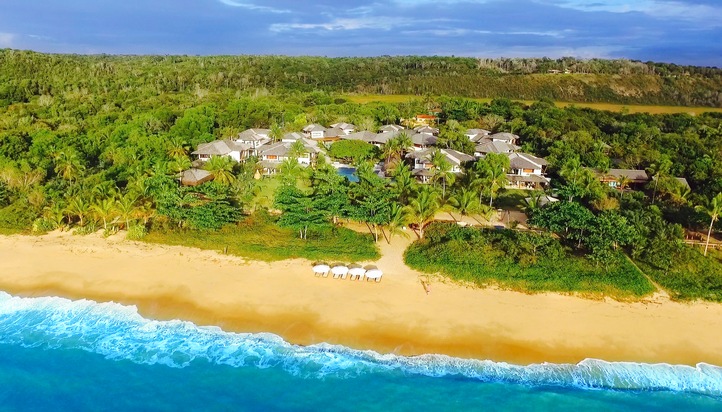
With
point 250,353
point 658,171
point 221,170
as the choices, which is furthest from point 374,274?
point 658,171

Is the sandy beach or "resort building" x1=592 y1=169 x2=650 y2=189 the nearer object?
the sandy beach

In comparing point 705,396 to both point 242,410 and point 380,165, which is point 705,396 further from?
point 380,165

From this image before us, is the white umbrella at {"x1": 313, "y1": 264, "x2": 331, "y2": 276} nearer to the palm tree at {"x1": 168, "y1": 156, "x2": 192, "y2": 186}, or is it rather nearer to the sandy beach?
the sandy beach

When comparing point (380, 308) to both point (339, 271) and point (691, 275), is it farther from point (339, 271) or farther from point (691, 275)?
point (691, 275)

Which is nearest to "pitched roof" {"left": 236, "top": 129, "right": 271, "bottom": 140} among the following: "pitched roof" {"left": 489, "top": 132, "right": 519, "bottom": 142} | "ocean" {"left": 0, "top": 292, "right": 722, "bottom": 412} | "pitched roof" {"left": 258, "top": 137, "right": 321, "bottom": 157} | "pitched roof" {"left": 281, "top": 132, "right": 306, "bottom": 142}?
"pitched roof" {"left": 281, "top": 132, "right": 306, "bottom": 142}

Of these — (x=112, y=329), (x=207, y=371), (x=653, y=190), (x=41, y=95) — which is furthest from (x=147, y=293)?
(x=41, y=95)

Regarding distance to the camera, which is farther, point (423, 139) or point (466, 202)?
point (423, 139)

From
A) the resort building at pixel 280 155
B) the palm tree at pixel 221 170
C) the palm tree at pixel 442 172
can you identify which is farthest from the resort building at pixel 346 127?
the palm tree at pixel 221 170
